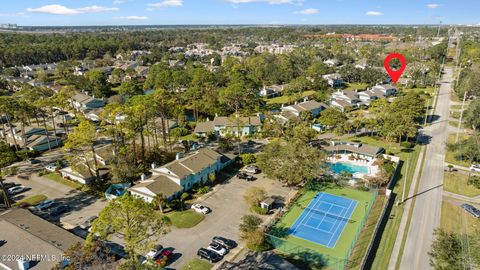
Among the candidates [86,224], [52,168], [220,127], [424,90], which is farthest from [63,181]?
[424,90]

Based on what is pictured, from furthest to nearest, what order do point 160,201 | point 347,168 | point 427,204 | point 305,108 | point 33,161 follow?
point 305,108
point 33,161
point 347,168
point 427,204
point 160,201

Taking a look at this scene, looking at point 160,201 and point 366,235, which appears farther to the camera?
point 160,201

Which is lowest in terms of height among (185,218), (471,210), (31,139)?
(185,218)

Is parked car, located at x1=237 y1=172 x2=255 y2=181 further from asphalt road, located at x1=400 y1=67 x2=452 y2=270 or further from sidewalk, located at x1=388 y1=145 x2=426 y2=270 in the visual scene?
asphalt road, located at x1=400 y1=67 x2=452 y2=270

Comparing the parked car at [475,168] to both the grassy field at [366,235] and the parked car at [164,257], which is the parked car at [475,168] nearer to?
the grassy field at [366,235]

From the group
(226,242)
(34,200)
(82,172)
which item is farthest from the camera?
(82,172)

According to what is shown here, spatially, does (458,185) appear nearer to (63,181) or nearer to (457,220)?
(457,220)
